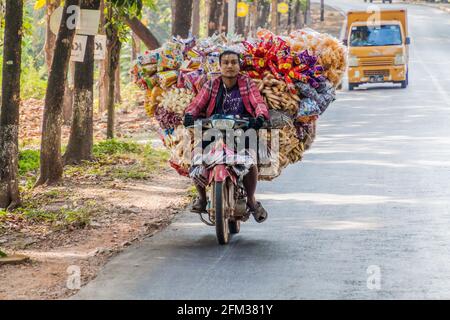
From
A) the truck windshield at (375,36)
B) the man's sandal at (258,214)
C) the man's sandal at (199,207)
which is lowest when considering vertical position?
the man's sandal at (258,214)

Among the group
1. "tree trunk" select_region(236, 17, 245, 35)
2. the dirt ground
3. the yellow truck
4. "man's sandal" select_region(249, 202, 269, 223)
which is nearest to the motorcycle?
"man's sandal" select_region(249, 202, 269, 223)

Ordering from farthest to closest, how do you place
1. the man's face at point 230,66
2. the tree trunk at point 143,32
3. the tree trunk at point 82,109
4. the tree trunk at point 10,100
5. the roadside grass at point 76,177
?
→ 1. the tree trunk at point 143,32
2. the tree trunk at point 82,109
3. the tree trunk at point 10,100
4. the roadside grass at point 76,177
5. the man's face at point 230,66

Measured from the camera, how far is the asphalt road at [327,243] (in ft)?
29.8

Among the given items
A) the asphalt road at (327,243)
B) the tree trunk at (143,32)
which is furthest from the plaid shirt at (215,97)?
the tree trunk at (143,32)

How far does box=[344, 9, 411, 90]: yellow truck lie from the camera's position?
122ft

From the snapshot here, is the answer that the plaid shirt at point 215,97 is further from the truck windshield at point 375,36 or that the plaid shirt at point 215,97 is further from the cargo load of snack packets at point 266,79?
the truck windshield at point 375,36

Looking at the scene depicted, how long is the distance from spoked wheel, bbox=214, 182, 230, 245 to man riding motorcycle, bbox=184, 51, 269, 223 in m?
0.45

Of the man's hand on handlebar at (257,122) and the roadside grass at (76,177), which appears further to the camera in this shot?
the roadside grass at (76,177)

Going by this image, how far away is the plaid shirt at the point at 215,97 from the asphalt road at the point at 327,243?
4.64ft

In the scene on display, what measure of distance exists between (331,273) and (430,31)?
232 ft

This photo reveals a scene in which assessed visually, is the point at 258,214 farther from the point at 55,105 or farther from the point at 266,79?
the point at 55,105

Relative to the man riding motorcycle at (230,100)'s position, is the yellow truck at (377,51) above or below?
below

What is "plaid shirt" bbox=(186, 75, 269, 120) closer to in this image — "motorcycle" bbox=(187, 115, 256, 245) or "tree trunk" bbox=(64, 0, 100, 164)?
"motorcycle" bbox=(187, 115, 256, 245)
